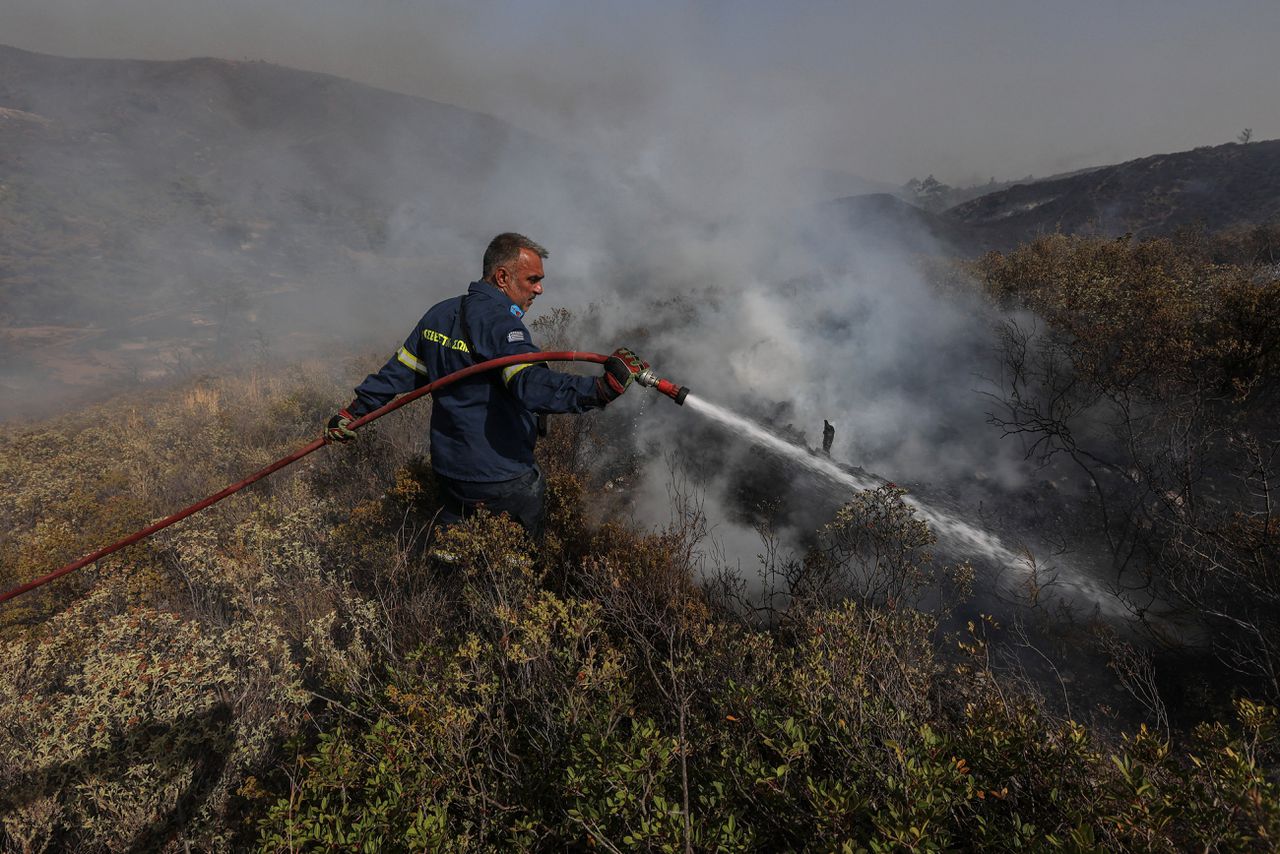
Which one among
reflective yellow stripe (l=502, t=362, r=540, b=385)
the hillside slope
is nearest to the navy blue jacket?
reflective yellow stripe (l=502, t=362, r=540, b=385)

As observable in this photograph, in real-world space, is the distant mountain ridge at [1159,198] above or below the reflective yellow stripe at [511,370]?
above

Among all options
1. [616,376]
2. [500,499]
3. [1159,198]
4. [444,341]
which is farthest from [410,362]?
[1159,198]

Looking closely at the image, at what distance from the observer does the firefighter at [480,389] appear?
2.92m

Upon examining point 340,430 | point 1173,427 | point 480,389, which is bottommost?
point 1173,427

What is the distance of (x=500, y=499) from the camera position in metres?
3.26

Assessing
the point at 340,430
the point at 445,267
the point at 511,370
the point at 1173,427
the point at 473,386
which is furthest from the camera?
the point at 445,267

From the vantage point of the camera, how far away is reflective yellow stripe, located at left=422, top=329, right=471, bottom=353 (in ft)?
9.79

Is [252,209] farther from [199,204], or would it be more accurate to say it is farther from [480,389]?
[480,389]

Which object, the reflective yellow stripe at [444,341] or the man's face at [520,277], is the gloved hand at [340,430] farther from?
the man's face at [520,277]

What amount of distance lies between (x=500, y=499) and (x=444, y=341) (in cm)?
105

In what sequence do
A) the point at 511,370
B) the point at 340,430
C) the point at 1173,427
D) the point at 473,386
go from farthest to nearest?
the point at 1173,427
the point at 340,430
the point at 473,386
the point at 511,370

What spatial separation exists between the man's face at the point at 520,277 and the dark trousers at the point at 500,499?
3.73 feet

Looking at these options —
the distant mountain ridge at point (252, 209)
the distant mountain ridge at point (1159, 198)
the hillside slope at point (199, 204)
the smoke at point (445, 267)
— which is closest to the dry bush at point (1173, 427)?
the smoke at point (445, 267)

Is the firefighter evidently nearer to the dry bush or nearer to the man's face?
the man's face
